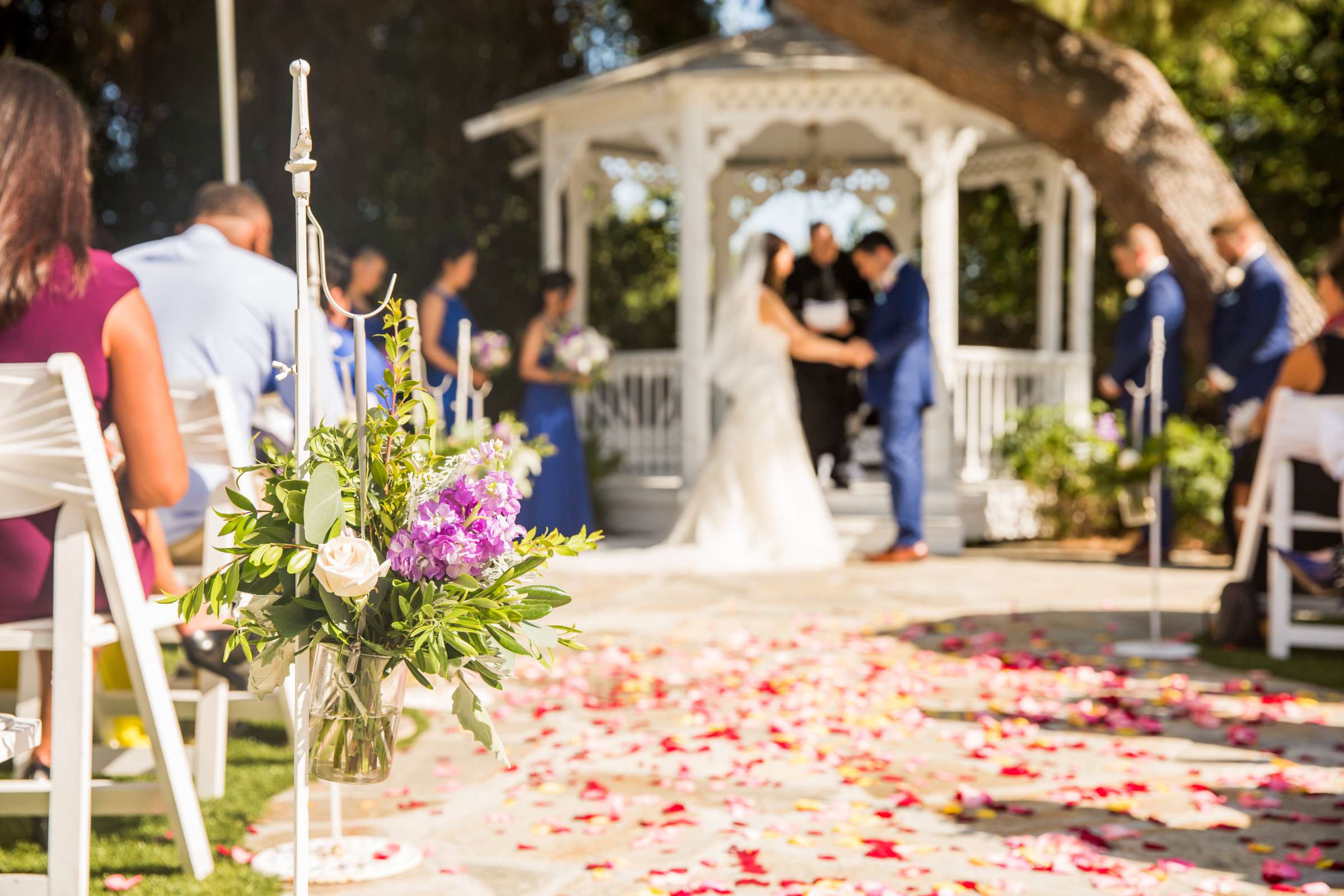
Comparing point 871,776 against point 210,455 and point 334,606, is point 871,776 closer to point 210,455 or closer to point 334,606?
point 210,455

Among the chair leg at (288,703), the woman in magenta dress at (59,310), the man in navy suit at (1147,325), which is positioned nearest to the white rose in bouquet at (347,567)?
the woman in magenta dress at (59,310)

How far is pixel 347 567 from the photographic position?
2.06m

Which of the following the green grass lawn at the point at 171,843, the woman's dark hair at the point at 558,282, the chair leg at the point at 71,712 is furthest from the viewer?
the woman's dark hair at the point at 558,282

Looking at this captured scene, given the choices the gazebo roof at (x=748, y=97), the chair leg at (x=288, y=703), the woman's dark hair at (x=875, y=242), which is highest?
the gazebo roof at (x=748, y=97)

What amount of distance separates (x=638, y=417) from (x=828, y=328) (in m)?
2.47

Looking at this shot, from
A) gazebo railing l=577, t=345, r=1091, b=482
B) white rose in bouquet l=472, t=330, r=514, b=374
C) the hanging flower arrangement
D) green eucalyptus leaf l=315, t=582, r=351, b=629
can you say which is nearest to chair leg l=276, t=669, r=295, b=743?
the hanging flower arrangement

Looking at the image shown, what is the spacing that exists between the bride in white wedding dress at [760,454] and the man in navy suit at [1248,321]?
2.81 meters

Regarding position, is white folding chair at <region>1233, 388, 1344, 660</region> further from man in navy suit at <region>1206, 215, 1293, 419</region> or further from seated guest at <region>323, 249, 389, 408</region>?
seated guest at <region>323, 249, 389, 408</region>

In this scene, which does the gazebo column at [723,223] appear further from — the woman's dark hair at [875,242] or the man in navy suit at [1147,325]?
the man in navy suit at [1147,325]

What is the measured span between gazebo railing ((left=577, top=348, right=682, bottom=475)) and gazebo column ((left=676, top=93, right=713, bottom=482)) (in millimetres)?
857

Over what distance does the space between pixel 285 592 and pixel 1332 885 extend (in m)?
2.44

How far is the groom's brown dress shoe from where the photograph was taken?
A: 9.64 meters

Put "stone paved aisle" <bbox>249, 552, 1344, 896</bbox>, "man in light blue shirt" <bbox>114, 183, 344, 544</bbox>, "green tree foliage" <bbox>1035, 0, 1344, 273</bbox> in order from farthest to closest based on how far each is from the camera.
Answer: "green tree foliage" <bbox>1035, 0, 1344, 273</bbox>, "man in light blue shirt" <bbox>114, 183, 344, 544</bbox>, "stone paved aisle" <bbox>249, 552, 1344, 896</bbox>

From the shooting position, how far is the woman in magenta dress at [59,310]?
3.04m
